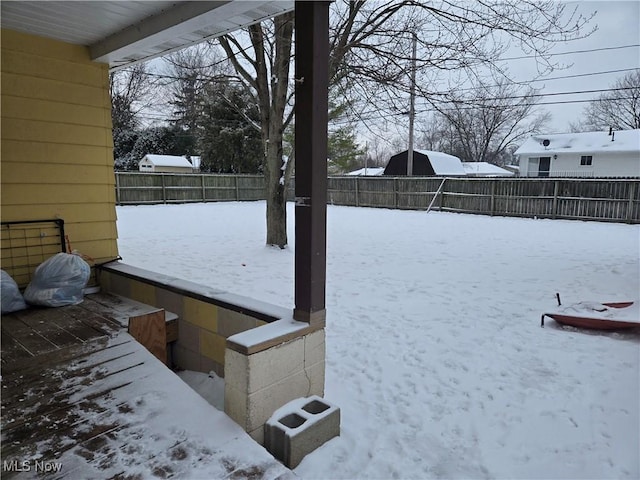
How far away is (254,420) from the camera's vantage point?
1831mm

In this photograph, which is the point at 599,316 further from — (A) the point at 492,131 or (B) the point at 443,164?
(A) the point at 492,131

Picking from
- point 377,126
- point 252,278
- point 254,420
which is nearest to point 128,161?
point 377,126

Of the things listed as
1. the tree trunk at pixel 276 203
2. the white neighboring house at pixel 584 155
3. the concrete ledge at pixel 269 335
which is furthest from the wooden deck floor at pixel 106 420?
the white neighboring house at pixel 584 155

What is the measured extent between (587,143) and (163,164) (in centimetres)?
2335

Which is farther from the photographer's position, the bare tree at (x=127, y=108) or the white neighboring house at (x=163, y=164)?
the white neighboring house at (x=163, y=164)

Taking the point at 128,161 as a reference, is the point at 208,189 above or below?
below

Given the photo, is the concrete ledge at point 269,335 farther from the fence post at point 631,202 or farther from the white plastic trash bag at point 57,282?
the fence post at point 631,202

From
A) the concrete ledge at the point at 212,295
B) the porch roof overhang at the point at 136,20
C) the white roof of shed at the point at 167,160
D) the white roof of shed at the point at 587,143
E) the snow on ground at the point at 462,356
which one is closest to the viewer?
the snow on ground at the point at 462,356

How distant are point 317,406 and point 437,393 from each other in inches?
32.8

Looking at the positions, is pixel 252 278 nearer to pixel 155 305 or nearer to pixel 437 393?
pixel 155 305

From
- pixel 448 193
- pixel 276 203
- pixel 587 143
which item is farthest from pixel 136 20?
pixel 587 143

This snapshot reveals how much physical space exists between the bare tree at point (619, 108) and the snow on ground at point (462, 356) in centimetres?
2477

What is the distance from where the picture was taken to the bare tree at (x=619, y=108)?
25.0 meters

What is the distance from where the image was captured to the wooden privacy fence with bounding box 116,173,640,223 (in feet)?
35.6
